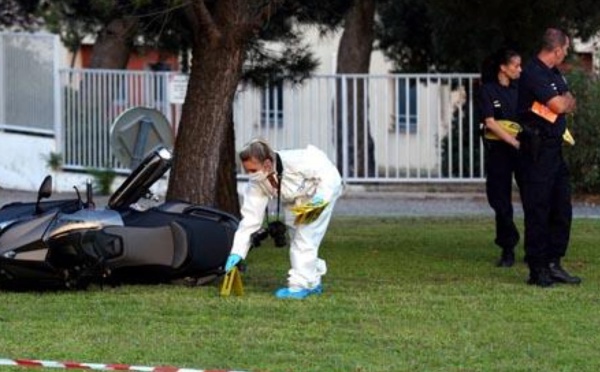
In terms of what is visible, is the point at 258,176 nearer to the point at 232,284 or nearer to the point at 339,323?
the point at 232,284

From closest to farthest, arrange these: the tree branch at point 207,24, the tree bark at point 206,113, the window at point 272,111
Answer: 1. the tree branch at point 207,24
2. the tree bark at point 206,113
3. the window at point 272,111

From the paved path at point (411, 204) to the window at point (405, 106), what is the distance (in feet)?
3.34

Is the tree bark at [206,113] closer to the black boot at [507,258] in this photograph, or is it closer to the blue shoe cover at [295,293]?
the black boot at [507,258]

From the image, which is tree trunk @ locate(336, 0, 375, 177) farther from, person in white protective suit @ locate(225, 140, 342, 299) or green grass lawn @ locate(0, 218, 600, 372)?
person in white protective suit @ locate(225, 140, 342, 299)

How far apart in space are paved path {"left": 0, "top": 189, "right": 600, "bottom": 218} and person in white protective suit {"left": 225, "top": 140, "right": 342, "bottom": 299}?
9.41m

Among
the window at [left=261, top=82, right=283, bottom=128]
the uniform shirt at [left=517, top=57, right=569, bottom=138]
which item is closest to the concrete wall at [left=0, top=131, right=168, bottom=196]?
the window at [left=261, top=82, right=283, bottom=128]

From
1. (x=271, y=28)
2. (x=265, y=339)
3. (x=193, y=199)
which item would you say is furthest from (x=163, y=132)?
(x=265, y=339)

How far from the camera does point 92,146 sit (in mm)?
24438

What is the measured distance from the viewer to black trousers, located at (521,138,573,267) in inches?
441

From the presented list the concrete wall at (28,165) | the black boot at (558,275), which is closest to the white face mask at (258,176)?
the black boot at (558,275)

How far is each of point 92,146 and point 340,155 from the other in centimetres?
388

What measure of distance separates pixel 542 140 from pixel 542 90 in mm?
349

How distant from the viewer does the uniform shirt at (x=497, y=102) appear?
496 inches

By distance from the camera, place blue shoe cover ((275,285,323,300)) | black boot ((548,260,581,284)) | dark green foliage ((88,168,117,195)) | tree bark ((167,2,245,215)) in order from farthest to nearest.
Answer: dark green foliage ((88,168,117,195)) < tree bark ((167,2,245,215)) < black boot ((548,260,581,284)) < blue shoe cover ((275,285,323,300))
